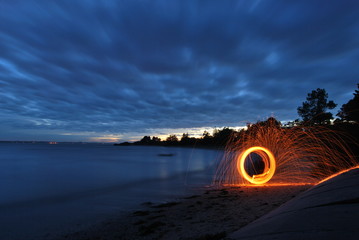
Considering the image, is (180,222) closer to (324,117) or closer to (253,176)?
(253,176)

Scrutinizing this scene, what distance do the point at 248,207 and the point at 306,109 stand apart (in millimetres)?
51653

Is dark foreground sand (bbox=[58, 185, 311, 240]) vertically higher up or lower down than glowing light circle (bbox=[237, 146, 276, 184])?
lower down

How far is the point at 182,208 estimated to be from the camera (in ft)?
29.1

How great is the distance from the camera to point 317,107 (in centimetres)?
4781

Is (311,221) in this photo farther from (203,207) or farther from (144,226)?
(203,207)

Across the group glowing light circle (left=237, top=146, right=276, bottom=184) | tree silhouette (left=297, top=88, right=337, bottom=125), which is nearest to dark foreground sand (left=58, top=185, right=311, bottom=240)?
glowing light circle (left=237, top=146, right=276, bottom=184)

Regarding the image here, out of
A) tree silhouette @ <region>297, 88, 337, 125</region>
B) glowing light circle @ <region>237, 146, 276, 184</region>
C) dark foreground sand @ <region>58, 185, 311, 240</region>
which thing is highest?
tree silhouette @ <region>297, 88, 337, 125</region>

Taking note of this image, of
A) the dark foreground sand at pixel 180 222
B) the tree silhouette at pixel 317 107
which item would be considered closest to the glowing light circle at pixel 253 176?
the dark foreground sand at pixel 180 222

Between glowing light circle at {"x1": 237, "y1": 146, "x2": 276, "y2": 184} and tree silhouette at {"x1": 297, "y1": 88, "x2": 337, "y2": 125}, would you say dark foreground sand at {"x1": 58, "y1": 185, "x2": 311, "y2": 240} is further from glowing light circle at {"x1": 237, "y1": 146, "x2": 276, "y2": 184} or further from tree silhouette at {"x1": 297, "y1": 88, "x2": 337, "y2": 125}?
tree silhouette at {"x1": 297, "y1": 88, "x2": 337, "y2": 125}

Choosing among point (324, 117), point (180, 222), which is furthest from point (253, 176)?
point (324, 117)

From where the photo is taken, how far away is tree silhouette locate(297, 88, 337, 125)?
1804 inches

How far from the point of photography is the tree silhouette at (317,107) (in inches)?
1804

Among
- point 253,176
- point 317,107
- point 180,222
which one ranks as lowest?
point 180,222

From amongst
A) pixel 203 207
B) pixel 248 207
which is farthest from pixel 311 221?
pixel 203 207
